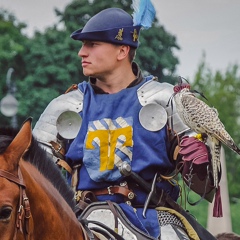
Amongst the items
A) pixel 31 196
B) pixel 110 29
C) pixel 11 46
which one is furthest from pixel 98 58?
pixel 11 46

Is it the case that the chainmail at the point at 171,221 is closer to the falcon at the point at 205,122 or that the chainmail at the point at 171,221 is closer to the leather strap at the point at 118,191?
the leather strap at the point at 118,191

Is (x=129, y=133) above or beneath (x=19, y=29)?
above

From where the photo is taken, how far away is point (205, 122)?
6766 millimetres

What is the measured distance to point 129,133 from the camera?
681cm

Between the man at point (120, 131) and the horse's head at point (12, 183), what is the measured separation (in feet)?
5.10

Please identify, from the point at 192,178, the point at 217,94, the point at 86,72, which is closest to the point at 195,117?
the point at 192,178

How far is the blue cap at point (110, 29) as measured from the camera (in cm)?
693

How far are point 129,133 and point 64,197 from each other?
1132 mm

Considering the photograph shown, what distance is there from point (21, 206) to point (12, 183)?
0.13 metres

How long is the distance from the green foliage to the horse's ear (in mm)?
23951

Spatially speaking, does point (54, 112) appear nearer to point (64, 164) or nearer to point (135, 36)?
point (64, 164)

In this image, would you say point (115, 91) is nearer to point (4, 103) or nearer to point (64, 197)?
point (64, 197)

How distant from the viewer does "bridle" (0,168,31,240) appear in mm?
5047

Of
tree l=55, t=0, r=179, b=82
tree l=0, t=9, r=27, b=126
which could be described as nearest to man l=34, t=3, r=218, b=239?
tree l=55, t=0, r=179, b=82
